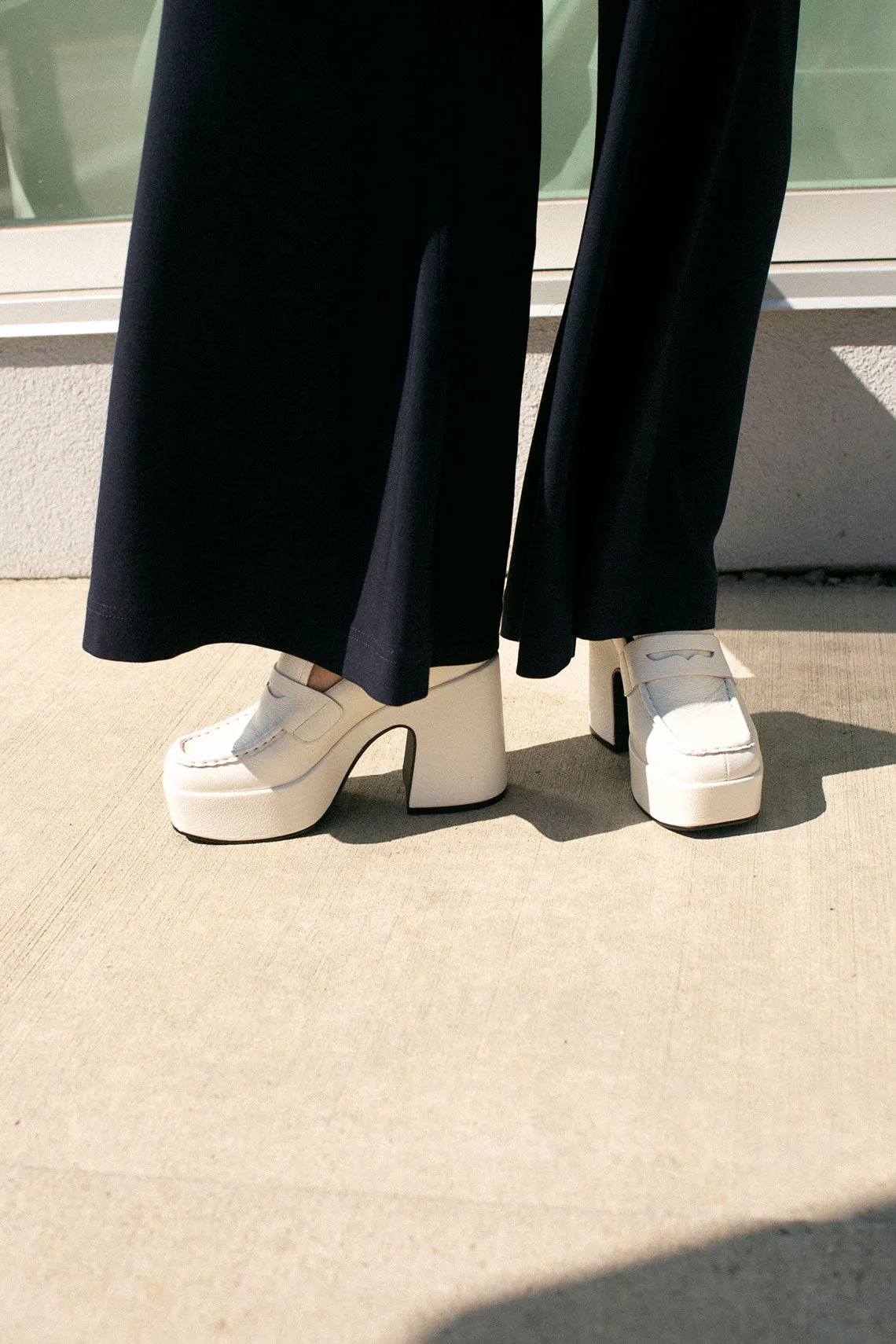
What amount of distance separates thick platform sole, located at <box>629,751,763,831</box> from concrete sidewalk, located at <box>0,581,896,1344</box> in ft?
0.08

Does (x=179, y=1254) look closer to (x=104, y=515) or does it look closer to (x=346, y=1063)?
(x=346, y=1063)

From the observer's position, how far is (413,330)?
103 centimetres

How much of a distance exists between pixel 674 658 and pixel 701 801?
162 millimetres

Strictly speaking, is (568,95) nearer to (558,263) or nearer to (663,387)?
(558,263)

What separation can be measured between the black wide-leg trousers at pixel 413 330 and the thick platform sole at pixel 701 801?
6.9 inches

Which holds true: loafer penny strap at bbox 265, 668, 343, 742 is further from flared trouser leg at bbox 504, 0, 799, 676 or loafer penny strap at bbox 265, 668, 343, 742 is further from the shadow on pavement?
the shadow on pavement

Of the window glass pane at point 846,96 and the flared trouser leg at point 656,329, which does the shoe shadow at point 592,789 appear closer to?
the flared trouser leg at point 656,329

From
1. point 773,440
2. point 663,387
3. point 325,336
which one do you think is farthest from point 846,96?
→ point 325,336

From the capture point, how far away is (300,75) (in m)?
0.97

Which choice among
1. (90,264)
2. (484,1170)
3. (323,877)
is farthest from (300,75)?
(90,264)

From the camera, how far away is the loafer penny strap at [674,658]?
1.26 meters

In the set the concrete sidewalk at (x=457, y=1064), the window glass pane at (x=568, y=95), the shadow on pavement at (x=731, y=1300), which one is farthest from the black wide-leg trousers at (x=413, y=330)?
the window glass pane at (x=568, y=95)

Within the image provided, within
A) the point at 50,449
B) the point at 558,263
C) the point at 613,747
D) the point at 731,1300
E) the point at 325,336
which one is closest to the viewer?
the point at 731,1300

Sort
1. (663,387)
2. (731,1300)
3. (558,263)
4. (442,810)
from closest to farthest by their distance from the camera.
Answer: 1. (731,1300)
2. (663,387)
3. (442,810)
4. (558,263)
